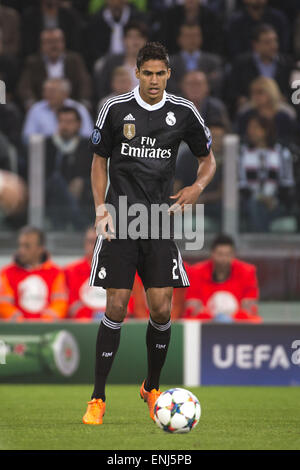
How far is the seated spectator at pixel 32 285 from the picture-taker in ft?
29.2

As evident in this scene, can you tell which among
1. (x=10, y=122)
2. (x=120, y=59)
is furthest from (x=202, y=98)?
(x=10, y=122)

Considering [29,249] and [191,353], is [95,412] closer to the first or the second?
[191,353]

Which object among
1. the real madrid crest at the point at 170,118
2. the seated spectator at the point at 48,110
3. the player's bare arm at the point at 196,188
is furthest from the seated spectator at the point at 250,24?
the real madrid crest at the point at 170,118

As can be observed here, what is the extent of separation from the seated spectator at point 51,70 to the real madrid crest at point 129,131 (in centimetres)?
576

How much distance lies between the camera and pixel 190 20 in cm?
→ 1133

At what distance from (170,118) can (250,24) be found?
251 inches

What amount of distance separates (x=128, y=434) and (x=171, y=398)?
0.33 meters

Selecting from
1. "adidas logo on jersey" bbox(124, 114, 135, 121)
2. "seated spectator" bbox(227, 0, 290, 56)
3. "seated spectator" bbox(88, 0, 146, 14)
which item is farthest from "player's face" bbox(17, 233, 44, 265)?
"seated spectator" bbox(88, 0, 146, 14)

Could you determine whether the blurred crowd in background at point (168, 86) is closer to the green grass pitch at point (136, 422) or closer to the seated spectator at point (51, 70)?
the seated spectator at point (51, 70)

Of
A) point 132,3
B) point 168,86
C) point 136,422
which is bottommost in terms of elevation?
point 136,422

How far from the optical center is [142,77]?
5441mm
